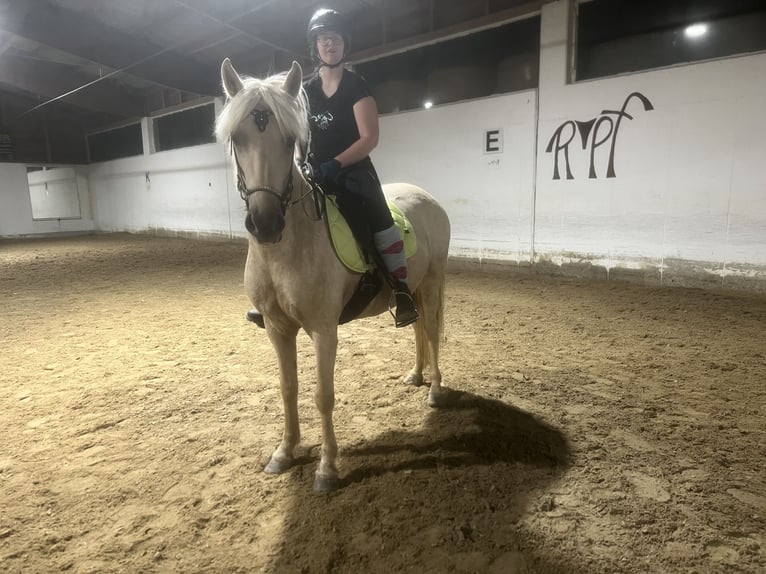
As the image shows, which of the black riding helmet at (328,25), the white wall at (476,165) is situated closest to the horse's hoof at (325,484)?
the black riding helmet at (328,25)

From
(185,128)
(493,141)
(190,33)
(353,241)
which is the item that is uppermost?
(190,33)

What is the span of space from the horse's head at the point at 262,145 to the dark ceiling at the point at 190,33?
6.58 meters

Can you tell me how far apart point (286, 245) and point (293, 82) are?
26.8 inches

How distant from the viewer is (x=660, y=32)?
5.87 metres

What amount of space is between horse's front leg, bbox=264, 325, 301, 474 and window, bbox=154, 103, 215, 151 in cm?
1227

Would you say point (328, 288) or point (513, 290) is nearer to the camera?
point (328, 288)

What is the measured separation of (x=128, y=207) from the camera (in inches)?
655

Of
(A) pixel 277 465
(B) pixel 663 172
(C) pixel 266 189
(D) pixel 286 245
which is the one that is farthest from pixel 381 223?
(B) pixel 663 172

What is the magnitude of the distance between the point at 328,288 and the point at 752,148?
5857 mm

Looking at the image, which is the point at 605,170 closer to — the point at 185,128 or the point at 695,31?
the point at 695,31

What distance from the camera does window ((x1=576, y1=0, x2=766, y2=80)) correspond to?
5289 millimetres

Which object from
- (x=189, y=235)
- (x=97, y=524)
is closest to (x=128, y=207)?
(x=189, y=235)

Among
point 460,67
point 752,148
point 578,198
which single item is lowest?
point 578,198

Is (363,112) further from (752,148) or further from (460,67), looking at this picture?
(460,67)
